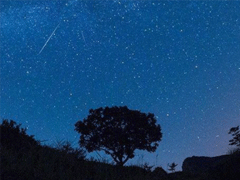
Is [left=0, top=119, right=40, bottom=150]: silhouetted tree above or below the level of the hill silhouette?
above

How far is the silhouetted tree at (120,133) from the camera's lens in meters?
33.6

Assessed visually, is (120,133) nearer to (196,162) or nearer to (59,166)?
(196,162)

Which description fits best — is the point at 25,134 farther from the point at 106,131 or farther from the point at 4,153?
the point at 106,131

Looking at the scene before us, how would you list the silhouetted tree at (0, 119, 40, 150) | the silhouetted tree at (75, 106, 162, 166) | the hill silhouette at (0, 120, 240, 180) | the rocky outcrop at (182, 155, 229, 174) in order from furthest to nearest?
1. the silhouetted tree at (75, 106, 162, 166)
2. the rocky outcrop at (182, 155, 229, 174)
3. the silhouetted tree at (0, 119, 40, 150)
4. the hill silhouette at (0, 120, 240, 180)

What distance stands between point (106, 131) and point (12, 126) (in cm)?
2122

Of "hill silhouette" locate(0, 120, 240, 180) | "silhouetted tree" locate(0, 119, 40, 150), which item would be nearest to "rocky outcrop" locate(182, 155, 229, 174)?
"hill silhouette" locate(0, 120, 240, 180)

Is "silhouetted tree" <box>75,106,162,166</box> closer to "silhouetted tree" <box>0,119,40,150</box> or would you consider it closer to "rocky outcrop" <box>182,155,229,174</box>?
"rocky outcrop" <box>182,155,229,174</box>

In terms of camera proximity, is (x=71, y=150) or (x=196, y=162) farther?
(x=196, y=162)

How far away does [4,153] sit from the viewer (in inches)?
329

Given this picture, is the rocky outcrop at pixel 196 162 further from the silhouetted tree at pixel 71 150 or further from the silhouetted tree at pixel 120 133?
the silhouetted tree at pixel 71 150

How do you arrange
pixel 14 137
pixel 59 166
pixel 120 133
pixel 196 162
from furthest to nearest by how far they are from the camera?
pixel 120 133, pixel 196 162, pixel 14 137, pixel 59 166

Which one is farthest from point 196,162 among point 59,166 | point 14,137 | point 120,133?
point 59,166

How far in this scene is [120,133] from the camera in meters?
33.4

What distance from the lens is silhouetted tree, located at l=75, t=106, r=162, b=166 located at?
33594 mm
